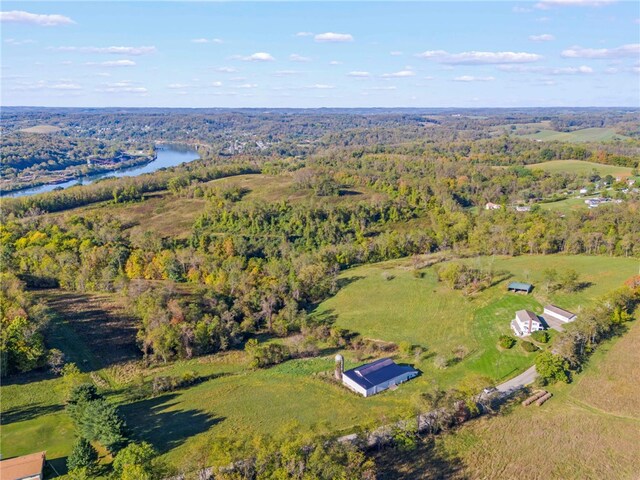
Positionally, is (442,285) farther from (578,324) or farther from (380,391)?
(380,391)

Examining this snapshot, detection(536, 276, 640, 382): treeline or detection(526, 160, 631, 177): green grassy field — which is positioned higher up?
detection(526, 160, 631, 177): green grassy field

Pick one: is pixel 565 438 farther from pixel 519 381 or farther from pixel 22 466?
pixel 22 466

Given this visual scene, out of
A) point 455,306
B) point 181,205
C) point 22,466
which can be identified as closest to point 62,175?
point 181,205

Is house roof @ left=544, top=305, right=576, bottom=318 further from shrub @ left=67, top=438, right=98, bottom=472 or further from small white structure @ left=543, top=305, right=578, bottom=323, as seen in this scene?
shrub @ left=67, top=438, right=98, bottom=472

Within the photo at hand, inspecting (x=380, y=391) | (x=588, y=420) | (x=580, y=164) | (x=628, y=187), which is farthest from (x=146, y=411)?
(x=580, y=164)

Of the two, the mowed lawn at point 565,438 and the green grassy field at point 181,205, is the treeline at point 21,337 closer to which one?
the mowed lawn at point 565,438

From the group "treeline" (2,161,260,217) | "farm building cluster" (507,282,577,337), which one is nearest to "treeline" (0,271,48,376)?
"farm building cluster" (507,282,577,337)

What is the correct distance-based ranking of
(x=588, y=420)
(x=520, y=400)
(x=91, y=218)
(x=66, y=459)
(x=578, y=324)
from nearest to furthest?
(x=66, y=459) → (x=588, y=420) → (x=520, y=400) → (x=578, y=324) → (x=91, y=218)

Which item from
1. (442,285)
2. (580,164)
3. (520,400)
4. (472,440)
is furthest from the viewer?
(580,164)
